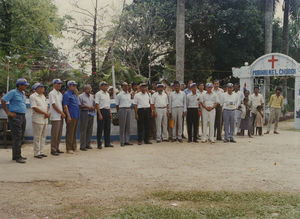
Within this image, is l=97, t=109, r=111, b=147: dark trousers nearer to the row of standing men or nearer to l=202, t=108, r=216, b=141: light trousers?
the row of standing men

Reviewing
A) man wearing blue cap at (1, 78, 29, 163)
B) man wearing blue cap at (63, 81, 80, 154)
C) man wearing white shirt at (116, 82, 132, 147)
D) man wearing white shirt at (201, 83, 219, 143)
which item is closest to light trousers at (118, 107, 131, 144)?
man wearing white shirt at (116, 82, 132, 147)

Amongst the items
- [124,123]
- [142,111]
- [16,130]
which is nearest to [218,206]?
[16,130]

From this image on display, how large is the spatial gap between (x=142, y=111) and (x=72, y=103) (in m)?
2.28

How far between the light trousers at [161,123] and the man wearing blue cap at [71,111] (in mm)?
2658

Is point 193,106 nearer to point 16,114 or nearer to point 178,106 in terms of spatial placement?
point 178,106

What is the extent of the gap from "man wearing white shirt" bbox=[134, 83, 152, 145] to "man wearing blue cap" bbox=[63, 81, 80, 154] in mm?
1970

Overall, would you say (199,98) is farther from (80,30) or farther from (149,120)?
(80,30)

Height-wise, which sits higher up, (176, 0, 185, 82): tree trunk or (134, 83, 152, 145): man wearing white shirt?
(176, 0, 185, 82): tree trunk

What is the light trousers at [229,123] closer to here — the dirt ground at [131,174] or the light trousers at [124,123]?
the dirt ground at [131,174]

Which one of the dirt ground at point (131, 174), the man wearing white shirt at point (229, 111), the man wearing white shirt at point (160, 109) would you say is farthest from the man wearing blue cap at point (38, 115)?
the man wearing white shirt at point (229, 111)

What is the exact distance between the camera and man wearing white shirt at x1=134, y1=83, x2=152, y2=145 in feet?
31.5

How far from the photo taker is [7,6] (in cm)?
2419

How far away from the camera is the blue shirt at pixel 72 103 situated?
8.05m

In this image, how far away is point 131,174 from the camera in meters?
5.97
